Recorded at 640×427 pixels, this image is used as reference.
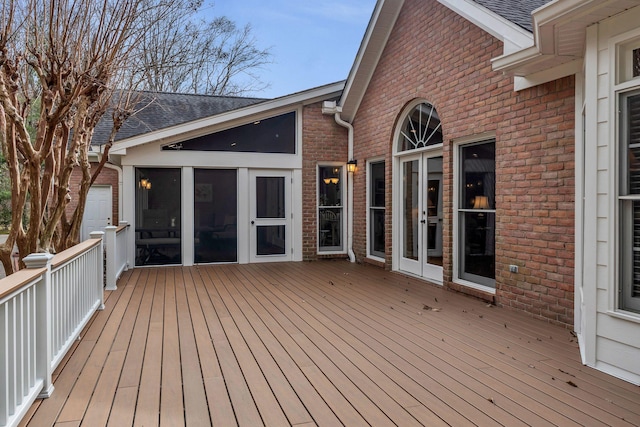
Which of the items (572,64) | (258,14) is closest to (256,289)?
(572,64)

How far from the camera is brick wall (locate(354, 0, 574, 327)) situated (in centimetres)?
417

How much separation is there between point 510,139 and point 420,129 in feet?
6.57

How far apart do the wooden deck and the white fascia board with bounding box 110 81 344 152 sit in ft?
10.8

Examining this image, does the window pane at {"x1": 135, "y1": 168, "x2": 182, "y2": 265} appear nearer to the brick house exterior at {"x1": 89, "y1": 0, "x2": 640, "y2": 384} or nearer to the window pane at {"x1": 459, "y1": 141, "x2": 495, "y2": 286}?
the brick house exterior at {"x1": 89, "y1": 0, "x2": 640, "y2": 384}

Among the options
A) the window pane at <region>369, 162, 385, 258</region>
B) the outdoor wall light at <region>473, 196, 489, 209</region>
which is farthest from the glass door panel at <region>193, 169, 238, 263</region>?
the outdoor wall light at <region>473, 196, 489, 209</region>

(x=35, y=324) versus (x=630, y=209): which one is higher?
(x=630, y=209)

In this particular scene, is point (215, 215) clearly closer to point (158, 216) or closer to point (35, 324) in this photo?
point (158, 216)

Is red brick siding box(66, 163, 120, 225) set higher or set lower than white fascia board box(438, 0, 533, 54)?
lower

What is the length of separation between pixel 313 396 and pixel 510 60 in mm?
3520

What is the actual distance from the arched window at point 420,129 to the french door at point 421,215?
0.67ft

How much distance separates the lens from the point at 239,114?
8070 mm

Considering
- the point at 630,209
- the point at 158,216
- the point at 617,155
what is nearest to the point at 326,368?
the point at 630,209

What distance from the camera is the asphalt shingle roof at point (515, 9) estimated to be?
4488mm

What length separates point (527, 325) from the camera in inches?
165
